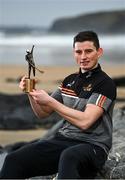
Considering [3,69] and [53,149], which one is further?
[3,69]

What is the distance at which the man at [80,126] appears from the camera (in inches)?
139

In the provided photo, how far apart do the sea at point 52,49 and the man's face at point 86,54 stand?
10.8 meters

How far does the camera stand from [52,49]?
1628 centimetres

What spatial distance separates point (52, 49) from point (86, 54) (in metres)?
12.6

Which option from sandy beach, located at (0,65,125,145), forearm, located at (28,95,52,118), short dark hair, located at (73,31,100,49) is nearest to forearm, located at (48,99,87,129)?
forearm, located at (28,95,52,118)

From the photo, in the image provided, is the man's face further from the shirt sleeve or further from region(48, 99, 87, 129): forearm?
region(48, 99, 87, 129): forearm

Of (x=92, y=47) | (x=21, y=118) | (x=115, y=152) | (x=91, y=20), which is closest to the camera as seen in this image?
(x=92, y=47)

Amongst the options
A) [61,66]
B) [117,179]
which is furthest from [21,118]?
[117,179]

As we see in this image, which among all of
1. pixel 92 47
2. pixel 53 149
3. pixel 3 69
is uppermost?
pixel 92 47

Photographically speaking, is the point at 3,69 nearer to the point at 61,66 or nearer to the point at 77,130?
the point at 61,66

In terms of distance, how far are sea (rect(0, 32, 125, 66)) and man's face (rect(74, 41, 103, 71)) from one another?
Result: 10.8m

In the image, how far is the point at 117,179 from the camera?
407 cm

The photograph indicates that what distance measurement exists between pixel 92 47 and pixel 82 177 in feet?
2.44

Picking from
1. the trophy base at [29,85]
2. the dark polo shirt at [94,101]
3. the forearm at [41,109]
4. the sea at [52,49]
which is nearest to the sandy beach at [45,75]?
the sea at [52,49]
